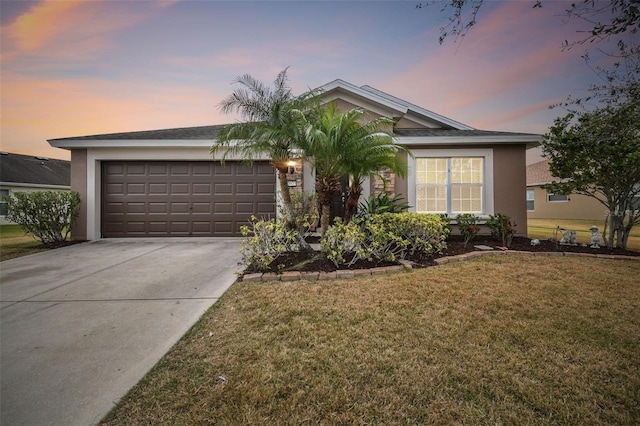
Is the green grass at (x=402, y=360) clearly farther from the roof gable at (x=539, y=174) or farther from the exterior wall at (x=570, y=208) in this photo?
the roof gable at (x=539, y=174)

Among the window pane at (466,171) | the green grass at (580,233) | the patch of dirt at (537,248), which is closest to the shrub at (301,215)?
the patch of dirt at (537,248)

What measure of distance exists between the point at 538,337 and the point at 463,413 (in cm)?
159

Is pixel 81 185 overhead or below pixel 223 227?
overhead

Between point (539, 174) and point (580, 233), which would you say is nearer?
point (580, 233)

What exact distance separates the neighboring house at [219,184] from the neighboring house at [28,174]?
12809mm

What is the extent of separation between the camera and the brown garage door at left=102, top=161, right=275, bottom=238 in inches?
353

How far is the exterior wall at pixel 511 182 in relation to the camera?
8.72 metres

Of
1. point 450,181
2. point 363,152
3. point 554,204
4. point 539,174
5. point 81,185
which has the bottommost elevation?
point 554,204

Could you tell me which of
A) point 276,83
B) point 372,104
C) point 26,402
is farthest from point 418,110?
point 26,402

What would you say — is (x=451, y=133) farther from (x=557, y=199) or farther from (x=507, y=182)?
(x=557, y=199)

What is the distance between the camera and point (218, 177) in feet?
29.7

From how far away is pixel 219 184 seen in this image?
905cm

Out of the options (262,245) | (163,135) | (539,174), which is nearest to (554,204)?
(539,174)

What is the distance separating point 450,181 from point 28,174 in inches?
1044
